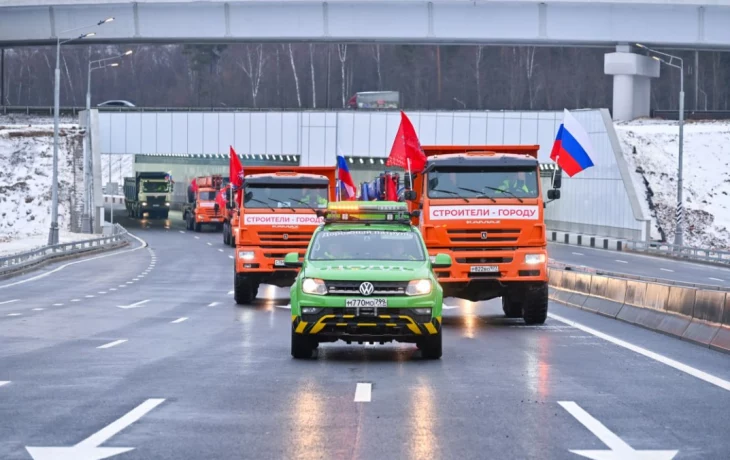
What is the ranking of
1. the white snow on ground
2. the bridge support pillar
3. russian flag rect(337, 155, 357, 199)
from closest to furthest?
1. russian flag rect(337, 155, 357, 199)
2. the bridge support pillar
3. the white snow on ground

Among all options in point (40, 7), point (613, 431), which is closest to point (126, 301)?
point (613, 431)

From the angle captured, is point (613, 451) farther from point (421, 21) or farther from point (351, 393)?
point (421, 21)

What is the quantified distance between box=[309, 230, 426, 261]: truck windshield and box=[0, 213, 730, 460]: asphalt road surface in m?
1.29

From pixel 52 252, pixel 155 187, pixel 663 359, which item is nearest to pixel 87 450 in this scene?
pixel 663 359

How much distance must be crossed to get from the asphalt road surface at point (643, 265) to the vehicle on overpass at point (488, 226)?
19.9 meters

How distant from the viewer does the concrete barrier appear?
1906cm

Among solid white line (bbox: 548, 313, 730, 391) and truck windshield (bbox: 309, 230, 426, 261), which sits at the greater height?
truck windshield (bbox: 309, 230, 426, 261)

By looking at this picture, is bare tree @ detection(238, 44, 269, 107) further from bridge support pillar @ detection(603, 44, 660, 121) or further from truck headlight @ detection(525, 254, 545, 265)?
truck headlight @ detection(525, 254, 545, 265)

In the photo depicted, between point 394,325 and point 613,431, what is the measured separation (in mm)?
5409

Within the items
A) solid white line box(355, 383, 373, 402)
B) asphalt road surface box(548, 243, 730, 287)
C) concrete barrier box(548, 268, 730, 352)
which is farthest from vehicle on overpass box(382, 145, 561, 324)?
asphalt road surface box(548, 243, 730, 287)

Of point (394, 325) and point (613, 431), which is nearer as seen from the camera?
point (613, 431)

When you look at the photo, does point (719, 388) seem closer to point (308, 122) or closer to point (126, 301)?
point (126, 301)

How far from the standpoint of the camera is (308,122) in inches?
3182

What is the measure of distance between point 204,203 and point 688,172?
93.9 ft
